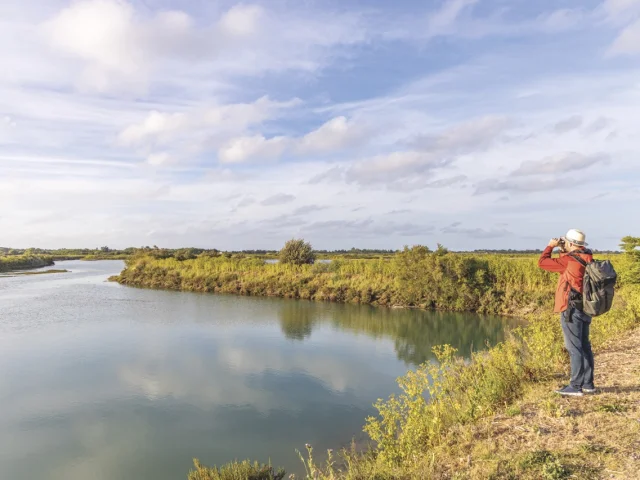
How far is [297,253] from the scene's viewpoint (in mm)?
32469

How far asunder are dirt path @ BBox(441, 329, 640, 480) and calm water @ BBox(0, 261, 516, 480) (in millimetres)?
3089

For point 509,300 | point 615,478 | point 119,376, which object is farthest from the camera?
point 509,300

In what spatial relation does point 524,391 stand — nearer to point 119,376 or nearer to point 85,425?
point 85,425

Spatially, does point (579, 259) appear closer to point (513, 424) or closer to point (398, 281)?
point (513, 424)

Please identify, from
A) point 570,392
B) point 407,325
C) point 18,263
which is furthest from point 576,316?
point 18,263

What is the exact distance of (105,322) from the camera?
1784cm

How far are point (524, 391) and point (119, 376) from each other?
9.21 metres

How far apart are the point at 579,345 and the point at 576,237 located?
48.0 inches

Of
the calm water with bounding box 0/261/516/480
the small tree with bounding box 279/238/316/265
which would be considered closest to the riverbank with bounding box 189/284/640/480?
the calm water with bounding box 0/261/516/480

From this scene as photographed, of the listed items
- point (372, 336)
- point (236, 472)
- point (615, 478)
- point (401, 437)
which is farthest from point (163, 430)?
point (372, 336)

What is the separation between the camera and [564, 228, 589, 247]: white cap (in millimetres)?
4895

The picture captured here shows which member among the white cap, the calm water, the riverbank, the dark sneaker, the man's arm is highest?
the white cap

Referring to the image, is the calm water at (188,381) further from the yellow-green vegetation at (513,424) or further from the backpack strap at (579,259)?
the backpack strap at (579,259)

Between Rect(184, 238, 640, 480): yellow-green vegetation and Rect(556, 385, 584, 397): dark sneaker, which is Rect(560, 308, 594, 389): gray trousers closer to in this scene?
Rect(556, 385, 584, 397): dark sneaker
